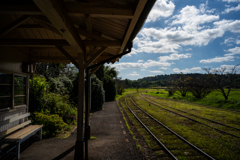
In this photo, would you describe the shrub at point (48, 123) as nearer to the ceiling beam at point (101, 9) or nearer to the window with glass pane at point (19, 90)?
the window with glass pane at point (19, 90)

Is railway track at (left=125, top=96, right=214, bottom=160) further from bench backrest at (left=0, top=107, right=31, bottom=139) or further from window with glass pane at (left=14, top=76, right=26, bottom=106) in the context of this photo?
window with glass pane at (left=14, top=76, right=26, bottom=106)

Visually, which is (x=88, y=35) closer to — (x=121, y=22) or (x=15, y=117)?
(x=121, y=22)

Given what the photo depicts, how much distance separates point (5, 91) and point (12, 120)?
2.96 feet

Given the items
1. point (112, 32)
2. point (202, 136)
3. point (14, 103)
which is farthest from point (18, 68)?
point (202, 136)

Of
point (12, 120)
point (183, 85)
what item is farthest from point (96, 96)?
point (183, 85)

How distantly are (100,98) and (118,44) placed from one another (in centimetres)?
947

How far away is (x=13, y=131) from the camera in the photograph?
460 centimetres

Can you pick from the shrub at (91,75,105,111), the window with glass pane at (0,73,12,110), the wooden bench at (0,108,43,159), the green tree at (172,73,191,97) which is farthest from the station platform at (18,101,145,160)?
the green tree at (172,73,191,97)

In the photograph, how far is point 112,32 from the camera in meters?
4.05

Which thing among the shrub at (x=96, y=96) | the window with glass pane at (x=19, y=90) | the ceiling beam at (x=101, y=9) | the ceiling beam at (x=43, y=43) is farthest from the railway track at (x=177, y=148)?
the shrub at (x=96, y=96)

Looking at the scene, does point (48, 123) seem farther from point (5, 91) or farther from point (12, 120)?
point (5, 91)

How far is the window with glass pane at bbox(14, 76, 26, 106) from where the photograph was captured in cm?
496

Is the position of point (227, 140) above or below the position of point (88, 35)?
below

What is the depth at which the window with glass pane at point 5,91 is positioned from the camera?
13.8 feet
